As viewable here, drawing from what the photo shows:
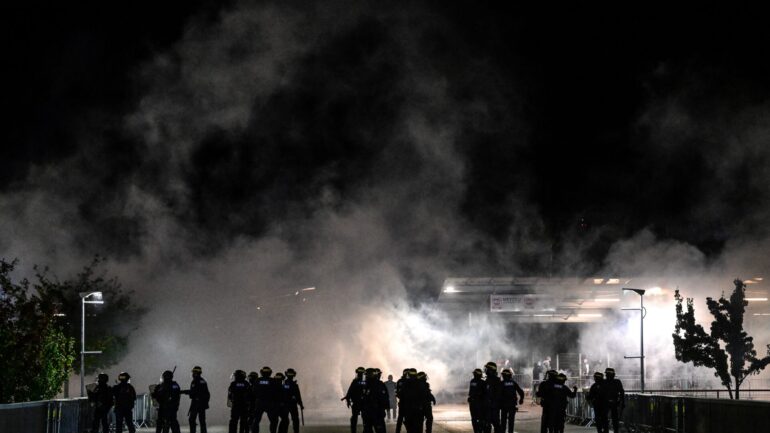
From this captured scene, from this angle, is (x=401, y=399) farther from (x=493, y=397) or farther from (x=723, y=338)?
(x=723, y=338)

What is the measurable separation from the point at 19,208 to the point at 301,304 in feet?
41.3

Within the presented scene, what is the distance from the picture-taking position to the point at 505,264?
167 ft

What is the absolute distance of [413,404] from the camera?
21.1 metres

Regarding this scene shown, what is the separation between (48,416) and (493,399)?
8.93 meters

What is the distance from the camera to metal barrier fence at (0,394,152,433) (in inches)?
693

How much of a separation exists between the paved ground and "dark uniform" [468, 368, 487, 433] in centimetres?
291

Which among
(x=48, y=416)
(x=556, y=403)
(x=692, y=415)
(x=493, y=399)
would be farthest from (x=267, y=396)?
(x=692, y=415)

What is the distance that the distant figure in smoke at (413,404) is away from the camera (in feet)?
69.1

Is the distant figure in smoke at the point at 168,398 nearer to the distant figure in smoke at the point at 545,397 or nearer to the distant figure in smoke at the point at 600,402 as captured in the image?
the distant figure in smoke at the point at 545,397

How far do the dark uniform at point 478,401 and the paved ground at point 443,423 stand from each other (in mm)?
2905

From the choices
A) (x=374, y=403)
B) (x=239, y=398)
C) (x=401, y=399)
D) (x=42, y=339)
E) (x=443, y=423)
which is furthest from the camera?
(x=443, y=423)

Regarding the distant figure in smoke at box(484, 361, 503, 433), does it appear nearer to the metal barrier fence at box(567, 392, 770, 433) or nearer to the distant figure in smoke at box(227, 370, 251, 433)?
the metal barrier fence at box(567, 392, 770, 433)

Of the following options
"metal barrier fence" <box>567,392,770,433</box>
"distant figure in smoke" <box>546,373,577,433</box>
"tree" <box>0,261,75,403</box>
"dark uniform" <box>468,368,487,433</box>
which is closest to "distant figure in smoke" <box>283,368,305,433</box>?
"dark uniform" <box>468,368,487,433</box>

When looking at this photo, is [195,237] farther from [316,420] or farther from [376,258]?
[316,420]
